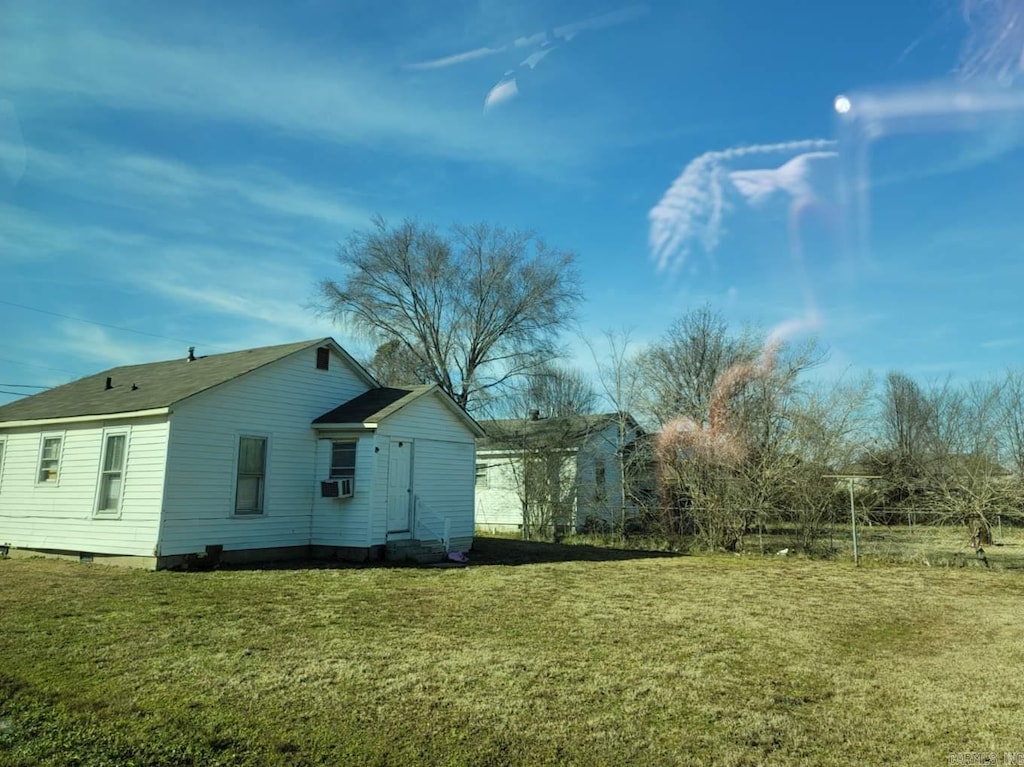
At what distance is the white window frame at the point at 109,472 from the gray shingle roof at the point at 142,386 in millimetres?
411

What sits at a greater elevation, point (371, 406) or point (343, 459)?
point (371, 406)

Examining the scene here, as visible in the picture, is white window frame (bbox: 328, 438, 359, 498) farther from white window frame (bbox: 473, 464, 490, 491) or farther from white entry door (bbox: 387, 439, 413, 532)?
white window frame (bbox: 473, 464, 490, 491)

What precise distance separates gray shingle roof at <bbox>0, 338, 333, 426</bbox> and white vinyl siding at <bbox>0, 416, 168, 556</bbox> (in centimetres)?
38

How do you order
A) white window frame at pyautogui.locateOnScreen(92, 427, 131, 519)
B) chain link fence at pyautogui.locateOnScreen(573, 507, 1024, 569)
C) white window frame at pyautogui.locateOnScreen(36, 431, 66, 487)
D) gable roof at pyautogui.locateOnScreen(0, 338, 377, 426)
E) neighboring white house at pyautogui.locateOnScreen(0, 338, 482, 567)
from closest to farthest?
neighboring white house at pyautogui.locateOnScreen(0, 338, 482, 567), white window frame at pyautogui.locateOnScreen(92, 427, 131, 519), gable roof at pyautogui.locateOnScreen(0, 338, 377, 426), white window frame at pyautogui.locateOnScreen(36, 431, 66, 487), chain link fence at pyautogui.locateOnScreen(573, 507, 1024, 569)

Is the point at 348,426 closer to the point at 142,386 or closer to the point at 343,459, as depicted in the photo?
the point at 343,459

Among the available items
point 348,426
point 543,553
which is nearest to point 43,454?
point 348,426

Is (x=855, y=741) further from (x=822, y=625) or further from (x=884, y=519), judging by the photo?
(x=884, y=519)

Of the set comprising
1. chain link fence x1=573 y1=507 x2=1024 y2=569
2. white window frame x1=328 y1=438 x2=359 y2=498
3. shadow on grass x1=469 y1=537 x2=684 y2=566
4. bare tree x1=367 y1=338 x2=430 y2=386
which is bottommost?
shadow on grass x1=469 y1=537 x2=684 y2=566

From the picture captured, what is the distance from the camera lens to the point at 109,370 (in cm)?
1839

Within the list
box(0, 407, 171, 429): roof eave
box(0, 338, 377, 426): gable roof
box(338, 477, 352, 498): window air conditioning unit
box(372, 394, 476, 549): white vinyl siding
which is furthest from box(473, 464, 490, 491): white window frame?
box(0, 407, 171, 429): roof eave

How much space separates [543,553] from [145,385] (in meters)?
9.74

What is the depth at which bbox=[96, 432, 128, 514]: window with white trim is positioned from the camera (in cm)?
1284

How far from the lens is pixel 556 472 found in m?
23.6

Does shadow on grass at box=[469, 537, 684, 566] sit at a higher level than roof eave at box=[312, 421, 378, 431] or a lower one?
lower
